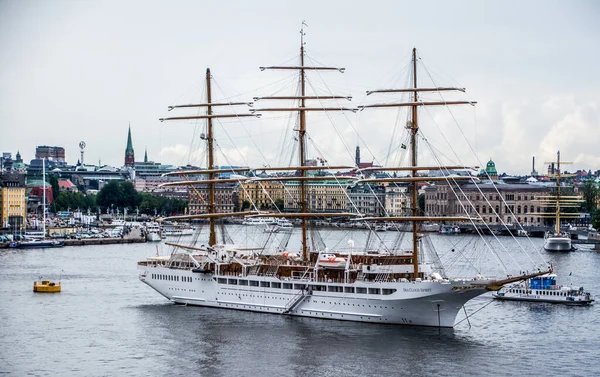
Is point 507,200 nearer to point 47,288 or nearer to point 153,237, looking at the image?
point 153,237

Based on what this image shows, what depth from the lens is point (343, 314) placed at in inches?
2164

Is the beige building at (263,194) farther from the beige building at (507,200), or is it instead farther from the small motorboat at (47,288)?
the small motorboat at (47,288)

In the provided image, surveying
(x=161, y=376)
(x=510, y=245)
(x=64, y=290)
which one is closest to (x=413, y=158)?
(x=161, y=376)

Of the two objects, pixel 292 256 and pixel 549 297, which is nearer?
pixel 292 256

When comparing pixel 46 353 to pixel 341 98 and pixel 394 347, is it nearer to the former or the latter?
pixel 394 347

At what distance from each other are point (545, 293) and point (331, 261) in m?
15.5

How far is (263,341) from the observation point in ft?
165

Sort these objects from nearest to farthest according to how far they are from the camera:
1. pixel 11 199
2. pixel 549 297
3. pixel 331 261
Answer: pixel 331 261 < pixel 549 297 < pixel 11 199

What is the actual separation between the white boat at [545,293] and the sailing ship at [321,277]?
6.01 metres

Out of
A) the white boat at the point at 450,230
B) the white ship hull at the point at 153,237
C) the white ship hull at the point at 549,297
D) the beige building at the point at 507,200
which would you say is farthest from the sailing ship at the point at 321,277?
the beige building at the point at 507,200

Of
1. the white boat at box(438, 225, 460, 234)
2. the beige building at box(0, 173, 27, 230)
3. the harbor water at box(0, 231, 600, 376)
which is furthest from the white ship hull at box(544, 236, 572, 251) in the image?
the beige building at box(0, 173, 27, 230)

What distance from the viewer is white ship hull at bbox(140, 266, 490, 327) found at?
172 ft

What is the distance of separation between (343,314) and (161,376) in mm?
13888

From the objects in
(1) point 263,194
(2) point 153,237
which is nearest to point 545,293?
(2) point 153,237
